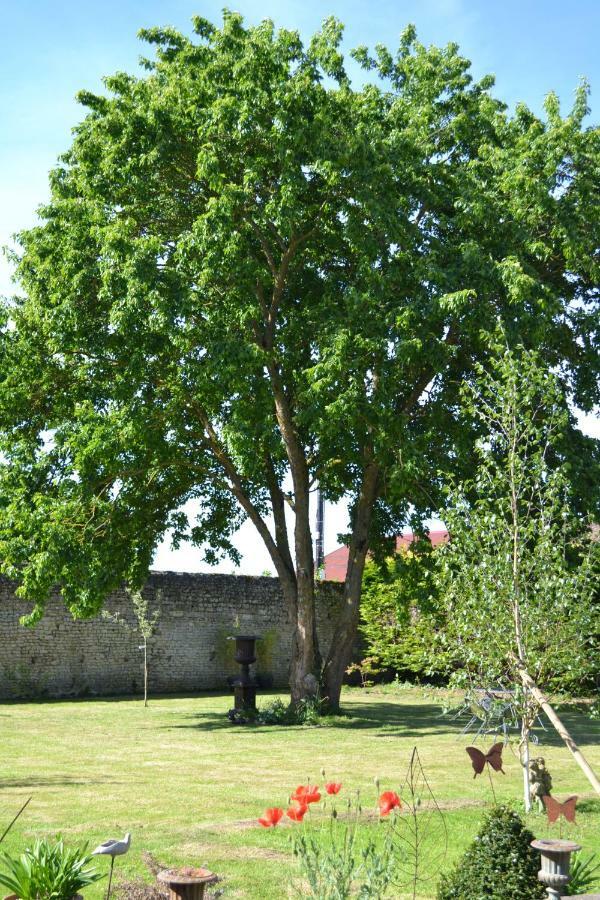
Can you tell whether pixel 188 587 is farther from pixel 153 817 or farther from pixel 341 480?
pixel 153 817

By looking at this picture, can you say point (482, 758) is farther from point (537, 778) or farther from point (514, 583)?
point (537, 778)

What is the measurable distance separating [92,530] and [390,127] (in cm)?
859

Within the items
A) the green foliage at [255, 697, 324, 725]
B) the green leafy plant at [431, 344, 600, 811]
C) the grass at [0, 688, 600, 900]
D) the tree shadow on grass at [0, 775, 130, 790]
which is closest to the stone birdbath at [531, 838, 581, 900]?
the grass at [0, 688, 600, 900]

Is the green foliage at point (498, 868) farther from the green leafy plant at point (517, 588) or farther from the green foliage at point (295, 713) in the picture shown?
the green foliage at point (295, 713)

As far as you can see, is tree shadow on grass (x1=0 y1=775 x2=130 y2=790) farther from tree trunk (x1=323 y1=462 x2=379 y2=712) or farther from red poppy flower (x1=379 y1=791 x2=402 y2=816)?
tree trunk (x1=323 y1=462 x2=379 y2=712)

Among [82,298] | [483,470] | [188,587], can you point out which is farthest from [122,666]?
[483,470]

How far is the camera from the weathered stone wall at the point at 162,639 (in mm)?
20562

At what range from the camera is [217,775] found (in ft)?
35.2

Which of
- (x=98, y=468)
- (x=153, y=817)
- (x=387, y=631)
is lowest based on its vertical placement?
(x=153, y=817)

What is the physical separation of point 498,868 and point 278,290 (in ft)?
41.2

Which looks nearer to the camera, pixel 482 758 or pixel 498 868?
pixel 498 868

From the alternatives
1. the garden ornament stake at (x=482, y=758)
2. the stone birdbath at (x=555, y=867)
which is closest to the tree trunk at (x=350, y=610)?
the garden ornament stake at (x=482, y=758)

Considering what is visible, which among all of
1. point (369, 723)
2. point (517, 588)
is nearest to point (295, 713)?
point (369, 723)

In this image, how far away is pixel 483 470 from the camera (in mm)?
8164
